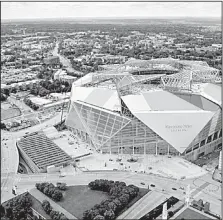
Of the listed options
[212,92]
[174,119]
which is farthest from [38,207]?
[212,92]

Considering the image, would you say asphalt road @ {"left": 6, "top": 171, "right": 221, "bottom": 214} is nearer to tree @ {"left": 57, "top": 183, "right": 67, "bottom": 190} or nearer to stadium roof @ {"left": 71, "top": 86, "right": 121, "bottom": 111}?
tree @ {"left": 57, "top": 183, "right": 67, "bottom": 190}

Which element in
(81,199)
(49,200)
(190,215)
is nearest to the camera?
(190,215)

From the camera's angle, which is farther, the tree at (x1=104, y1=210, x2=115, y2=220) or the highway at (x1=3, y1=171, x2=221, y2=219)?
the highway at (x1=3, y1=171, x2=221, y2=219)

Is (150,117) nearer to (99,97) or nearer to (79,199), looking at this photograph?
(99,97)

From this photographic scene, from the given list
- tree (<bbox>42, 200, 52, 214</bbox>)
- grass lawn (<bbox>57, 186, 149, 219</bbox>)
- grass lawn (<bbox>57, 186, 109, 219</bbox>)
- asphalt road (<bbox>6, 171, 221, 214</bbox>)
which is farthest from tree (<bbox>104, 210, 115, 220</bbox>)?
asphalt road (<bbox>6, 171, 221, 214</bbox>)

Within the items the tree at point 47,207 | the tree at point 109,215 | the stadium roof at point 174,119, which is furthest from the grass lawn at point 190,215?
the stadium roof at point 174,119

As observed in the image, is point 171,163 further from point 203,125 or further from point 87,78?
point 87,78
